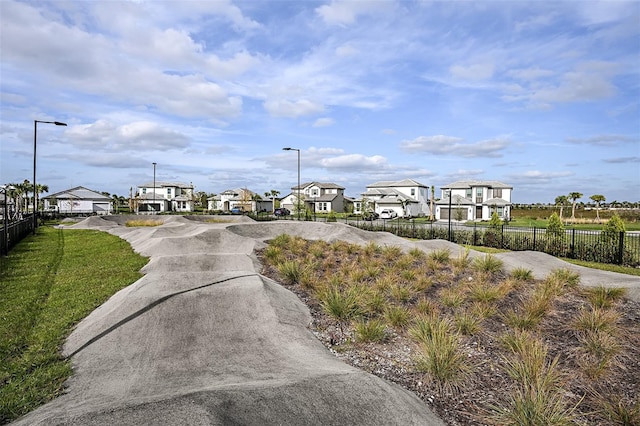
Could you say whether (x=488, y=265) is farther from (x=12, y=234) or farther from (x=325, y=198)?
(x=325, y=198)

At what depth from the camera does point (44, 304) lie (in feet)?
29.6

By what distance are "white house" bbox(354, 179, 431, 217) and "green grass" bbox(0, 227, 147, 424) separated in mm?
46981

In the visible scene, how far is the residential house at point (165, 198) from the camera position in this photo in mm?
81188

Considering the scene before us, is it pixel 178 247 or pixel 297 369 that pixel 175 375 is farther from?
pixel 178 247

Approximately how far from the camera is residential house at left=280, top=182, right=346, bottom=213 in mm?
73125

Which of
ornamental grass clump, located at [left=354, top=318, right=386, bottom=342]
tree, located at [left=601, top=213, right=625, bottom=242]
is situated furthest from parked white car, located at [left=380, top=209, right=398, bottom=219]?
ornamental grass clump, located at [left=354, top=318, right=386, bottom=342]

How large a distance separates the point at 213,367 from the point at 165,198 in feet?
285

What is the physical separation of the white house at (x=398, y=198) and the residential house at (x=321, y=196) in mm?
3815

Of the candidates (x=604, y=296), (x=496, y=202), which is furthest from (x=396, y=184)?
(x=604, y=296)

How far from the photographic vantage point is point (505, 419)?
4406 mm

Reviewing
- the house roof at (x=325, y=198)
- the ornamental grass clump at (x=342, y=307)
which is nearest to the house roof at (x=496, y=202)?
the house roof at (x=325, y=198)

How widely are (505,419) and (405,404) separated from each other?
112cm

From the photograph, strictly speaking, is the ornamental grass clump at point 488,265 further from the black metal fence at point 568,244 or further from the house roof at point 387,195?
the house roof at point 387,195

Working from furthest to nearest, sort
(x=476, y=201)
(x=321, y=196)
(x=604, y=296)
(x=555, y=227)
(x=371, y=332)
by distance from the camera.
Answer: (x=321, y=196)
(x=476, y=201)
(x=555, y=227)
(x=604, y=296)
(x=371, y=332)
